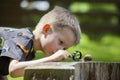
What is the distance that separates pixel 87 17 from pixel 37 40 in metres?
3.83

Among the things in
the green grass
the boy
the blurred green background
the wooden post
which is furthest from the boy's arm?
the blurred green background

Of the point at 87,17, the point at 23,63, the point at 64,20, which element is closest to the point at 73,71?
the point at 23,63

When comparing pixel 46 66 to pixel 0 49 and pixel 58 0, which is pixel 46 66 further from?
pixel 58 0

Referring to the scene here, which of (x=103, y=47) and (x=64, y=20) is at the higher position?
(x=64, y=20)

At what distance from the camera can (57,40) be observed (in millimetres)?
2473

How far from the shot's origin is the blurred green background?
6086 mm

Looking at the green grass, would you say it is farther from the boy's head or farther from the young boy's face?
the young boy's face

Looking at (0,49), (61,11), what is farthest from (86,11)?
(0,49)

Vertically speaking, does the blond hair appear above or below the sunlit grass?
above

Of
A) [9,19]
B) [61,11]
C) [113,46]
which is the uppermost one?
[61,11]

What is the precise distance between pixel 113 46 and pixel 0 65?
392cm

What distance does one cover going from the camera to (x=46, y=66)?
66.3 inches

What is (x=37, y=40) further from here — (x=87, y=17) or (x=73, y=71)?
(x=87, y=17)

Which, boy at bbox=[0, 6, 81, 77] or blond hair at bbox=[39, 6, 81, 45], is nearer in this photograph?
boy at bbox=[0, 6, 81, 77]
